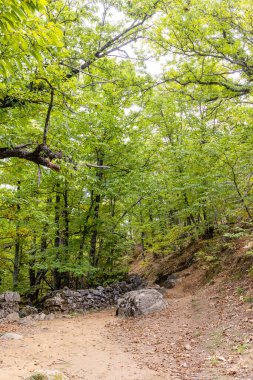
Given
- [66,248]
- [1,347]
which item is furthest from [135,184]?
[1,347]

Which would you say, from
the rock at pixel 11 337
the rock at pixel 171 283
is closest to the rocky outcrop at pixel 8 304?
the rock at pixel 11 337

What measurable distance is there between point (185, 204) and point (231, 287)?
5.56 m

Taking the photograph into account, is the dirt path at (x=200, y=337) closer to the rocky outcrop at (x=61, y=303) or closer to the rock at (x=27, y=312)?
the rocky outcrop at (x=61, y=303)

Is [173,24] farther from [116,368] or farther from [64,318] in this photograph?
[64,318]

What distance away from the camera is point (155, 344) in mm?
6219

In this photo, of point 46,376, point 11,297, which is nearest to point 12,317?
point 11,297

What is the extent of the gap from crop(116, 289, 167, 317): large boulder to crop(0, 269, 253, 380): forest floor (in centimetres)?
34

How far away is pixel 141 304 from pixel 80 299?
3308 millimetres

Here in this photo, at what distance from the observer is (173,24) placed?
875 centimetres

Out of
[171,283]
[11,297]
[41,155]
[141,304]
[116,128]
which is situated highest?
[116,128]

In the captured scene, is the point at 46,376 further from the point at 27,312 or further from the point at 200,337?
the point at 27,312

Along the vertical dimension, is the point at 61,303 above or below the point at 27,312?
above

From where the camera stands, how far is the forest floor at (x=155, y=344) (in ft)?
14.8

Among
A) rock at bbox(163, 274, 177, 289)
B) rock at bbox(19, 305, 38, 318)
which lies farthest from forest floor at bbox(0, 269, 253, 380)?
rock at bbox(163, 274, 177, 289)
